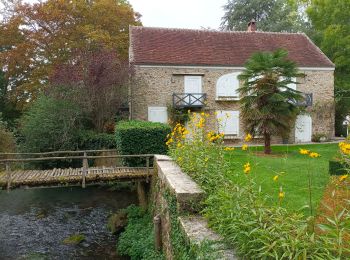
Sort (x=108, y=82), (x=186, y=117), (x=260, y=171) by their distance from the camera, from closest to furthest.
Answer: (x=260, y=171) → (x=108, y=82) → (x=186, y=117)

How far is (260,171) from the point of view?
964 centimetres

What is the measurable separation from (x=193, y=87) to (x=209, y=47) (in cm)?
310

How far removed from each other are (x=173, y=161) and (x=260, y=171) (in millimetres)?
2874

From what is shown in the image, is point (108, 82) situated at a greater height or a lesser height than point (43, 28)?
lesser

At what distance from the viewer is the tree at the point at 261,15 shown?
1292 inches

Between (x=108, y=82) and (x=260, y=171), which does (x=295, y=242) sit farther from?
(x=108, y=82)

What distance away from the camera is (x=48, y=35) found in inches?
924

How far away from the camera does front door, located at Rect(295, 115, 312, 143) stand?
70.0 ft

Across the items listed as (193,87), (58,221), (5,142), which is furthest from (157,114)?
(58,221)

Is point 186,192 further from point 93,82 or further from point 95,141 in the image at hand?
point 93,82

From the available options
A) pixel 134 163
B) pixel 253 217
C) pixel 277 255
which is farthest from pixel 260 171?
pixel 277 255

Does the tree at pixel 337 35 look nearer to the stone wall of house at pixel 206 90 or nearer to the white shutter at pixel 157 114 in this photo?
the stone wall of house at pixel 206 90

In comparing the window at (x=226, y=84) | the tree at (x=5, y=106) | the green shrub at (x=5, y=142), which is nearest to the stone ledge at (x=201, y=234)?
the green shrub at (x=5, y=142)

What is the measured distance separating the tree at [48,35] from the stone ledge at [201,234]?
19.4 metres
